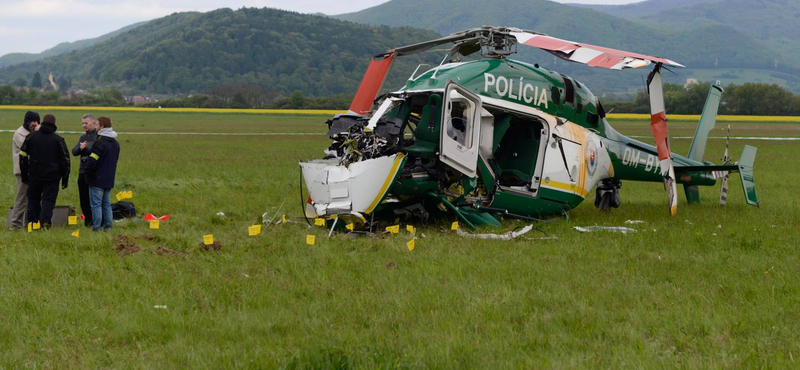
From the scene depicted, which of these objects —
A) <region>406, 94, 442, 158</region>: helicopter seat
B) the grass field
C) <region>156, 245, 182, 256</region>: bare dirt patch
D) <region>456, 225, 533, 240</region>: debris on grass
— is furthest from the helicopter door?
<region>156, 245, 182, 256</region>: bare dirt patch

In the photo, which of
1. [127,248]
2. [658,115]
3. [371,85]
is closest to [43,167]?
[127,248]

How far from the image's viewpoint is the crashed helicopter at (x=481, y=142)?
1012cm

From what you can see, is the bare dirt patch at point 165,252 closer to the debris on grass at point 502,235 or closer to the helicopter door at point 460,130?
the helicopter door at point 460,130

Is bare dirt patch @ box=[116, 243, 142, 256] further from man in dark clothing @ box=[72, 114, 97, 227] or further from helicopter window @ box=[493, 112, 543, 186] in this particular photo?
helicopter window @ box=[493, 112, 543, 186]

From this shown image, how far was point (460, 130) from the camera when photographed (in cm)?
1077

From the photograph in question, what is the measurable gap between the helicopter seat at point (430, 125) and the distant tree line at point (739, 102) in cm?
6910

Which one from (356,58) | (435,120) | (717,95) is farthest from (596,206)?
(356,58)

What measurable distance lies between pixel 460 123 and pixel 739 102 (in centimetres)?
7788

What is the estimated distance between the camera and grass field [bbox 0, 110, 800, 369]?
5426mm

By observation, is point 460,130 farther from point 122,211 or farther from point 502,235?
point 122,211

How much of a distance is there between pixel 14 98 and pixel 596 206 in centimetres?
9960

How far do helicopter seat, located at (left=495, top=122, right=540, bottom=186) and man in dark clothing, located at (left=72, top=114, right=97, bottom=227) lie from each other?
642cm

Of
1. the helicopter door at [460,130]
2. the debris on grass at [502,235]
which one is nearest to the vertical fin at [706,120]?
the debris on grass at [502,235]

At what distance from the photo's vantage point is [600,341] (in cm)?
577
